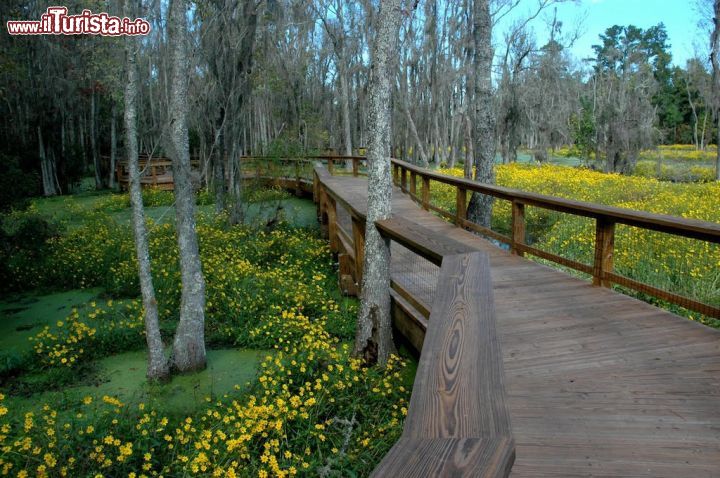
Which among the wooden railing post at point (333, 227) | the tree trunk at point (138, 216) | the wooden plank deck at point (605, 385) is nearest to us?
the wooden plank deck at point (605, 385)

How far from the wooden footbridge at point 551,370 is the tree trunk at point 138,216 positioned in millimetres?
2399

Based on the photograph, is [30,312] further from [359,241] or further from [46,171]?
[46,171]

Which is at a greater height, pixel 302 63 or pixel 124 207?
pixel 302 63

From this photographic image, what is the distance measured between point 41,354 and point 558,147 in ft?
219

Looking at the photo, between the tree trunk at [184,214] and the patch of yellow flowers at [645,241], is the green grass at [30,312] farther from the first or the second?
the patch of yellow flowers at [645,241]

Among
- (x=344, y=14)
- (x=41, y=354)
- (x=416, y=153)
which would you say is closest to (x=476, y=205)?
(x=41, y=354)

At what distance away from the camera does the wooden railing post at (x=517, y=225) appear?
6.19 metres

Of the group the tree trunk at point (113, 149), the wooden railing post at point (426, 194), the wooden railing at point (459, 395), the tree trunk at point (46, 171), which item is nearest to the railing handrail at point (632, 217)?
the wooden railing at point (459, 395)

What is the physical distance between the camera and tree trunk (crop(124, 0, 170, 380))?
5430 mm

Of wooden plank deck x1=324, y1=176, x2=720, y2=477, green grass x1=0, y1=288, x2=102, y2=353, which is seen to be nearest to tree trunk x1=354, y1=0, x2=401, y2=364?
wooden plank deck x1=324, y1=176, x2=720, y2=477

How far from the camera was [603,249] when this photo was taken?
4.84 meters

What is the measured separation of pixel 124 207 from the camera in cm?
1734

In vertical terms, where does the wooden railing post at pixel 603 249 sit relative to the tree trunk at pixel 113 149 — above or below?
below

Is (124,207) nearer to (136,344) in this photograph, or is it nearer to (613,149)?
(136,344)
